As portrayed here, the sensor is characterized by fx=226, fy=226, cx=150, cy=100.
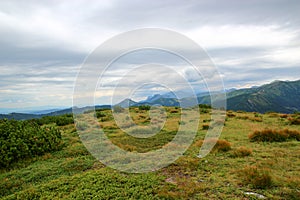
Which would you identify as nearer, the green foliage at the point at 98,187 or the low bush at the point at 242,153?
the green foliage at the point at 98,187

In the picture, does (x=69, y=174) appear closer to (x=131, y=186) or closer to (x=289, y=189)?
(x=131, y=186)

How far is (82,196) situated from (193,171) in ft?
14.3

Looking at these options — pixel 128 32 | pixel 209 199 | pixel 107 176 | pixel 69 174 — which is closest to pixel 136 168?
pixel 107 176

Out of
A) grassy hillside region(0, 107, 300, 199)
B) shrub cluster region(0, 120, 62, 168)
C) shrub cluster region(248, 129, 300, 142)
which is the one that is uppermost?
shrub cluster region(0, 120, 62, 168)

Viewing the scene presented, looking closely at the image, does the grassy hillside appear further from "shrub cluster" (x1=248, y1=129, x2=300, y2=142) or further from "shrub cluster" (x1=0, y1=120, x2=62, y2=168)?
"shrub cluster" (x1=0, y1=120, x2=62, y2=168)

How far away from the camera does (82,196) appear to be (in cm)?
746

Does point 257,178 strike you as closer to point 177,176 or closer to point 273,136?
point 177,176

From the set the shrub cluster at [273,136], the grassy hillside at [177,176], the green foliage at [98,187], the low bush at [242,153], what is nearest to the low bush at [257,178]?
the grassy hillside at [177,176]

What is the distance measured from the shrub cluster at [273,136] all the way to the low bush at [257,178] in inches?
240

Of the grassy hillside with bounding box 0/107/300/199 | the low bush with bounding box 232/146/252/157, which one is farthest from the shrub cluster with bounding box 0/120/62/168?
the low bush with bounding box 232/146/252/157

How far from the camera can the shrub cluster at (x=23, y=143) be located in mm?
12156

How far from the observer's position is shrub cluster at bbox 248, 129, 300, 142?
13391 millimetres

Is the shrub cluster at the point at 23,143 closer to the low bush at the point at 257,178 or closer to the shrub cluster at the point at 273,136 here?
the low bush at the point at 257,178

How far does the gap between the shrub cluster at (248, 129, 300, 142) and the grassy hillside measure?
106 millimetres
